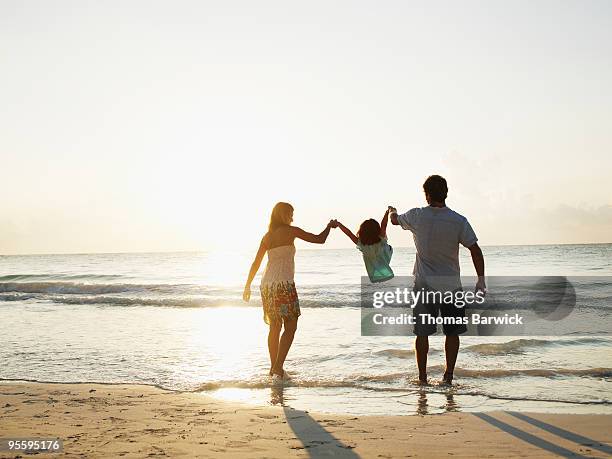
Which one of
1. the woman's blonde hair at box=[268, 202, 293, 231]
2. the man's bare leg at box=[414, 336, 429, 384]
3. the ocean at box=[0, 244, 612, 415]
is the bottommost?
the ocean at box=[0, 244, 612, 415]

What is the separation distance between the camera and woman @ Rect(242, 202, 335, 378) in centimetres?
720

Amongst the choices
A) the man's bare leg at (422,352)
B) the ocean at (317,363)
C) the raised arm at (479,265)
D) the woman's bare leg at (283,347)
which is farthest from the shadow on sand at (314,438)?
the raised arm at (479,265)

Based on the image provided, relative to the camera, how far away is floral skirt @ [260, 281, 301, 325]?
7.22 metres

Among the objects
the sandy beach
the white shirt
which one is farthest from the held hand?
the sandy beach

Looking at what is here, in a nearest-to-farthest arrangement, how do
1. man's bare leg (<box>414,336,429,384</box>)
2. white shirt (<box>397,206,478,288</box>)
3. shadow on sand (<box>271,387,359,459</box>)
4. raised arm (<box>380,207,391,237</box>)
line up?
shadow on sand (<box>271,387,359,459</box>), white shirt (<box>397,206,478,288</box>), man's bare leg (<box>414,336,429,384</box>), raised arm (<box>380,207,391,237</box>)

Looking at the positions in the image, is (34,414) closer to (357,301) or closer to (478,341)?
(478,341)

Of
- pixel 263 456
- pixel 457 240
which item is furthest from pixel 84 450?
pixel 457 240

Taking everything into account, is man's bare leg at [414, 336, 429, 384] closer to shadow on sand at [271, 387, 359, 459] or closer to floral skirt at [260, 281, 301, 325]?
floral skirt at [260, 281, 301, 325]

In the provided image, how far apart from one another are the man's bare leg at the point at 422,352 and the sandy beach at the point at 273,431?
134 cm

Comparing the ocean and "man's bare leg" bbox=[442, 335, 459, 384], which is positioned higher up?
"man's bare leg" bbox=[442, 335, 459, 384]

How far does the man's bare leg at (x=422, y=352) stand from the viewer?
6703mm

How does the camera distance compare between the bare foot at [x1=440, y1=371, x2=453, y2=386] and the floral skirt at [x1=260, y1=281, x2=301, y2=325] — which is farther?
the floral skirt at [x1=260, y1=281, x2=301, y2=325]

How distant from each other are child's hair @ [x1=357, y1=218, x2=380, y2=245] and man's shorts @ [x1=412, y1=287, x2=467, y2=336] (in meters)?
0.90

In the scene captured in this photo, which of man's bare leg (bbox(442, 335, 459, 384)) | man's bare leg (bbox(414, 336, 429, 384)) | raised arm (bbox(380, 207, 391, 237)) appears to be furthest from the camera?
raised arm (bbox(380, 207, 391, 237))
